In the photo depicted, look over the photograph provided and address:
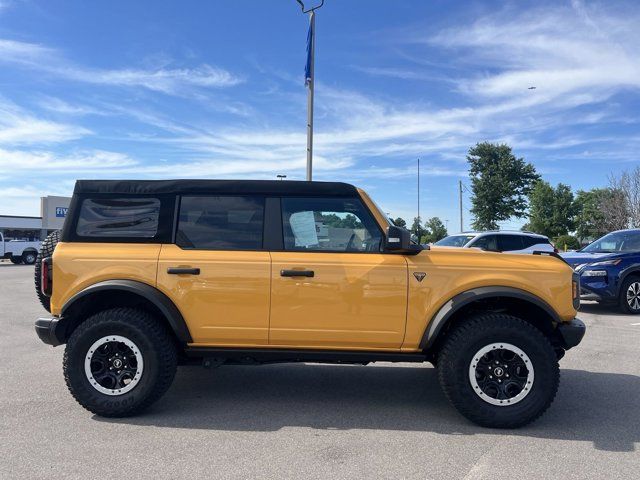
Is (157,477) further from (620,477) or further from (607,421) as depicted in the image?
(607,421)

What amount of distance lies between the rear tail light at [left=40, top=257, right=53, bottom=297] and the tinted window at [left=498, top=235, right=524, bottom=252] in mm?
10744

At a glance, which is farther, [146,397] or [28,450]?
[146,397]

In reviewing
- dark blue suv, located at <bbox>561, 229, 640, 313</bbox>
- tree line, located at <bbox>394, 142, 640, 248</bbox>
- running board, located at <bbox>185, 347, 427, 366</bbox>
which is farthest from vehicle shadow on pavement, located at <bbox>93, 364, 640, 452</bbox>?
tree line, located at <bbox>394, 142, 640, 248</bbox>

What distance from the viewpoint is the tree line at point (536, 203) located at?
38.8 m

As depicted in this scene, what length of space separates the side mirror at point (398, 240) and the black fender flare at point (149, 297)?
182 centimetres

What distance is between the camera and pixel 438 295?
13.6 feet

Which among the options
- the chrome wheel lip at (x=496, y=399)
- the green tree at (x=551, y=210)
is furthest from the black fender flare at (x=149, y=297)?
the green tree at (x=551, y=210)

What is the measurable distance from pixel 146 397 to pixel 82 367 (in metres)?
0.58

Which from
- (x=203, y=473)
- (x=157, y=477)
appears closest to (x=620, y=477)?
(x=203, y=473)

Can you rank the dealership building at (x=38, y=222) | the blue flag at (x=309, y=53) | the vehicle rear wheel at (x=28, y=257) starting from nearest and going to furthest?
the blue flag at (x=309, y=53) < the vehicle rear wheel at (x=28, y=257) < the dealership building at (x=38, y=222)

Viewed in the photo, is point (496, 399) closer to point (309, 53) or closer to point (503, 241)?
point (503, 241)

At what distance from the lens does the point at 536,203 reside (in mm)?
61875

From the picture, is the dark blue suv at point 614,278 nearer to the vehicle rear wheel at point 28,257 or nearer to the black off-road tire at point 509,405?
the black off-road tire at point 509,405

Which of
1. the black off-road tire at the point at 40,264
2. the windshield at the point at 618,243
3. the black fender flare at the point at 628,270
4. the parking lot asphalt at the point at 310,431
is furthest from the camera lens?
the windshield at the point at 618,243
